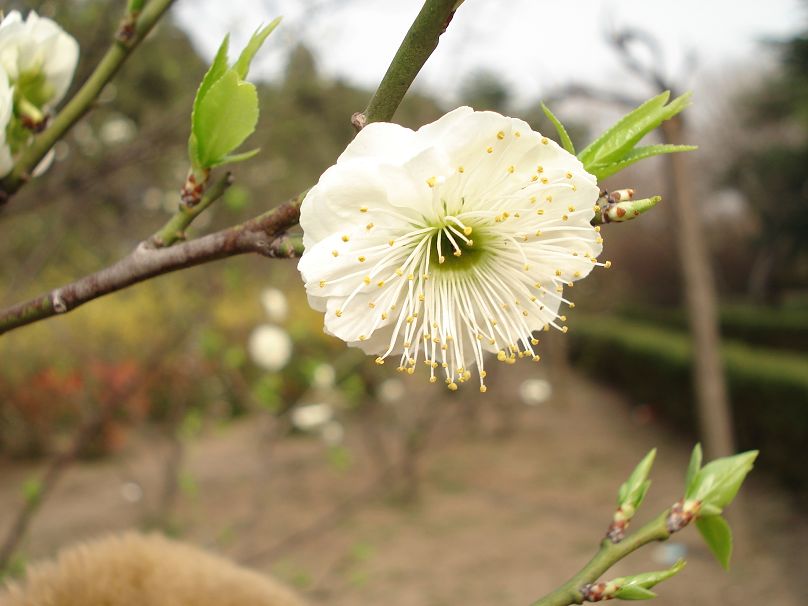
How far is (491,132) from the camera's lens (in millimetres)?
479

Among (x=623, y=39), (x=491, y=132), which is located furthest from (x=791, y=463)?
(x=491, y=132)

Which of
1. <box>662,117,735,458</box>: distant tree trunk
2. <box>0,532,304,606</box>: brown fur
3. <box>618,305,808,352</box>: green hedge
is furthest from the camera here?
<box>618,305,808,352</box>: green hedge

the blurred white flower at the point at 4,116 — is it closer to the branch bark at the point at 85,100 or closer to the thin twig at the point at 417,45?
the branch bark at the point at 85,100

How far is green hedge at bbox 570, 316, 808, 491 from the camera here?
520 centimetres

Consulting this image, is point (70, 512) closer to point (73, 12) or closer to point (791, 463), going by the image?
point (73, 12)

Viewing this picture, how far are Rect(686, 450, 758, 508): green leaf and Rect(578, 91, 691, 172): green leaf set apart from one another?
28cm

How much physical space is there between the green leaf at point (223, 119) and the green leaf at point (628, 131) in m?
0.24

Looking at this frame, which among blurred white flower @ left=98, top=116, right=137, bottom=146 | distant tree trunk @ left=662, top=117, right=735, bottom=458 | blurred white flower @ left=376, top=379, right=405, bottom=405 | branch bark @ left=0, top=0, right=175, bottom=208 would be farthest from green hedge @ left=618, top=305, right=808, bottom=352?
branch bark @ left=0, top=0, right=175, bottom=208

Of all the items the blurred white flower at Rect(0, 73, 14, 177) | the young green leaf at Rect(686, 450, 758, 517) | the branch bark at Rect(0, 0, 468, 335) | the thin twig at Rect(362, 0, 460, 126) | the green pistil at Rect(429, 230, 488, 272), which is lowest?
the young green leaf at Rect(686, 450, 758, 517)

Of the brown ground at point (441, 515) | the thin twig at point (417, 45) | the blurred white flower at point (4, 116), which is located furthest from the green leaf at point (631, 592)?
the brown ground at point (441, 515)

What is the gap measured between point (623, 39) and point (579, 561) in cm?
316

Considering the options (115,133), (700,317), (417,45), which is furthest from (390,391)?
(417,45)

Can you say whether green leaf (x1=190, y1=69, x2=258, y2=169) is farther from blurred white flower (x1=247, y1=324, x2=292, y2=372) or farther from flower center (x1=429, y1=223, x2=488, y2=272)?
blurred white flower (x1=247, y1=324, x2=292, y2=372)

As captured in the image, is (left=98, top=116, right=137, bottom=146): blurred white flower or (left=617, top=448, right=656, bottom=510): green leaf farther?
(left=98, top=116, right=137, bottom=146): blurred white flower
